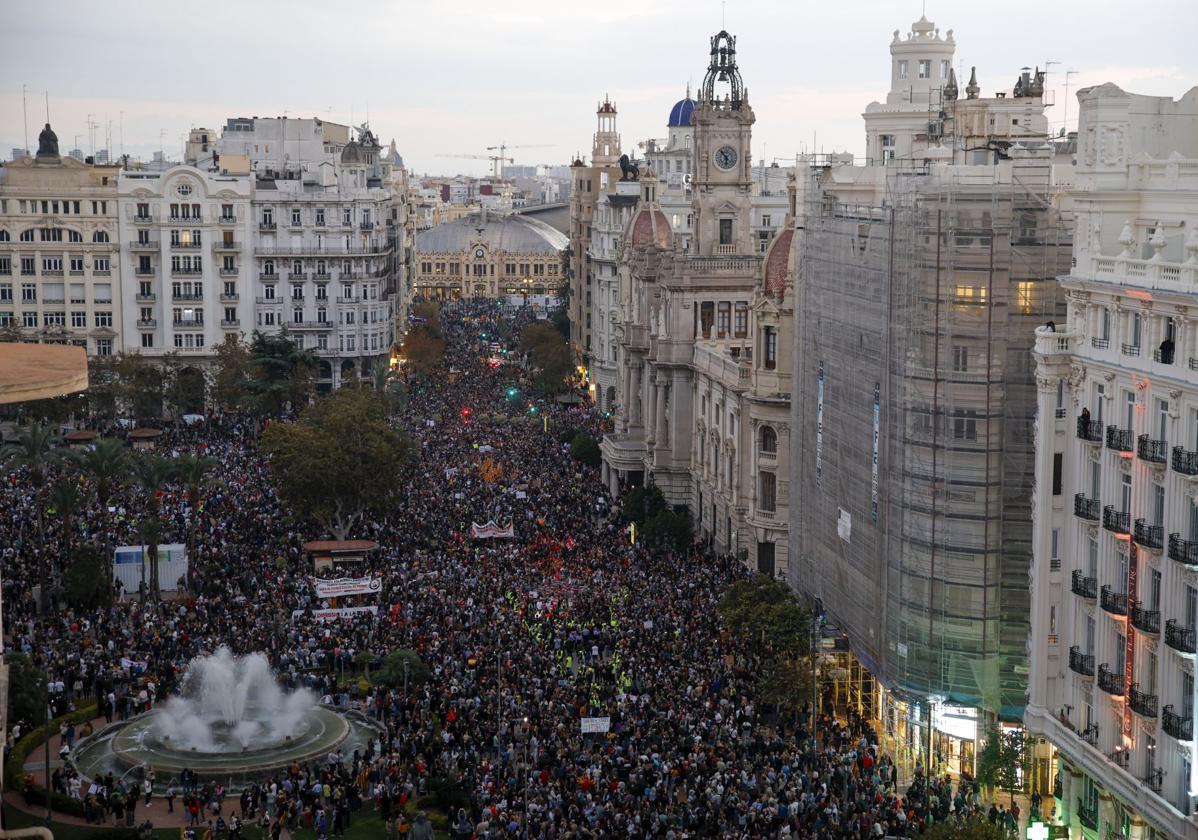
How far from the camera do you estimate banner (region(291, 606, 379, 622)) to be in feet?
195

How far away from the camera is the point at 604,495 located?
87812 mm

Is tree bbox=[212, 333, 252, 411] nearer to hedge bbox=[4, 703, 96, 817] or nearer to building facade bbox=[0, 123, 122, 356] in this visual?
building facade bbox=[0, 123, 122, 356]

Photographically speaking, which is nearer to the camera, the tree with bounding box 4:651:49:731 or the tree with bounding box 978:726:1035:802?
the tree with bounding box 978:726:1035:802

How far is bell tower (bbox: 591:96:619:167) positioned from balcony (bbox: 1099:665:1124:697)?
395ft

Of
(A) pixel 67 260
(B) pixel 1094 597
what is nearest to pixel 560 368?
(A) pixel 67 260

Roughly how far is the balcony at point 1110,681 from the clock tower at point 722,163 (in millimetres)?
46984

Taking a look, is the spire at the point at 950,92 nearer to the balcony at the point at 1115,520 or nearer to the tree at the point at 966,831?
the balcony at the point at 1115,520

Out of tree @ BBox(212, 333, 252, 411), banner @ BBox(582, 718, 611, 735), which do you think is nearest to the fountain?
banner @ BBox(582, 718, 611, 735)

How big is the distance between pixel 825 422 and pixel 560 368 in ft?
235

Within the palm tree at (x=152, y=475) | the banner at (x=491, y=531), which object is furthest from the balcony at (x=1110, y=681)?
the banner at (x=491, y=531)

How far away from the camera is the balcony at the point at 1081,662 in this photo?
4050cm

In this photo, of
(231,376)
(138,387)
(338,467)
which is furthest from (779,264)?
(138,387)

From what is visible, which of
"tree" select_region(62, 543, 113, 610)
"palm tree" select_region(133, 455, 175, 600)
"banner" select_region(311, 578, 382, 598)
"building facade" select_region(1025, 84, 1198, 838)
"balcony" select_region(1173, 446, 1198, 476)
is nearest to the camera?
"balcony" select_region(1173, 446, 1198, 476)

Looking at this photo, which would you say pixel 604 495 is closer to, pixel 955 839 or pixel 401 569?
pixel 401 569
